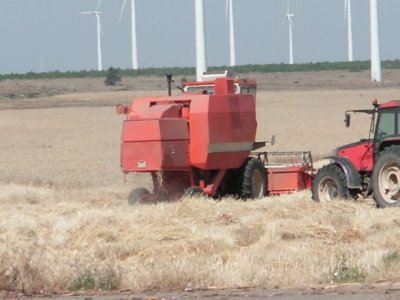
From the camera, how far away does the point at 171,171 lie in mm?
20234

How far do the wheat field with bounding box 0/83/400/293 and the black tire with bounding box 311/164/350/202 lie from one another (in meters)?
0.36

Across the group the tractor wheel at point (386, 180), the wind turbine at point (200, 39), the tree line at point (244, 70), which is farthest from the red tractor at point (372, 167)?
the tree line at point (244, 70)

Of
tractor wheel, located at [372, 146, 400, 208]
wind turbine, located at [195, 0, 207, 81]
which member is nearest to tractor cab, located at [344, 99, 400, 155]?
tractor wheel, located at [372, 146, 400, 208]

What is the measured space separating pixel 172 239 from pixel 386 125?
5.60 metres

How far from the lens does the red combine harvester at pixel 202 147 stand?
64.4 feet

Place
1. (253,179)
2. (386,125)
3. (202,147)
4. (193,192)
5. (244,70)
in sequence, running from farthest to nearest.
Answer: (244,70) < (253,179) < (202,147) < (193,192) < (386,125)

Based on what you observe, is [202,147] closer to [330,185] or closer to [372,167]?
[330,185]

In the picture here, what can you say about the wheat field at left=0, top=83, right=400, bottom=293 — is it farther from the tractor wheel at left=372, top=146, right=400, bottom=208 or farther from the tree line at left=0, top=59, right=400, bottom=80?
the tree line at left=0, top=59, right=400, bottom=80

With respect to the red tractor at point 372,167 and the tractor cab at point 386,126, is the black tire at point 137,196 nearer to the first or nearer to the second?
the red tractor at point 372,167

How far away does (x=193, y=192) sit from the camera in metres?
19.7

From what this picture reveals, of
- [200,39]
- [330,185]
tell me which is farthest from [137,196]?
[200,39]

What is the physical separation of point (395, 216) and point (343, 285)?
5938mm

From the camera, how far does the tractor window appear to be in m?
18.4

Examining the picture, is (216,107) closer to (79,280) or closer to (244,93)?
(244,93)
